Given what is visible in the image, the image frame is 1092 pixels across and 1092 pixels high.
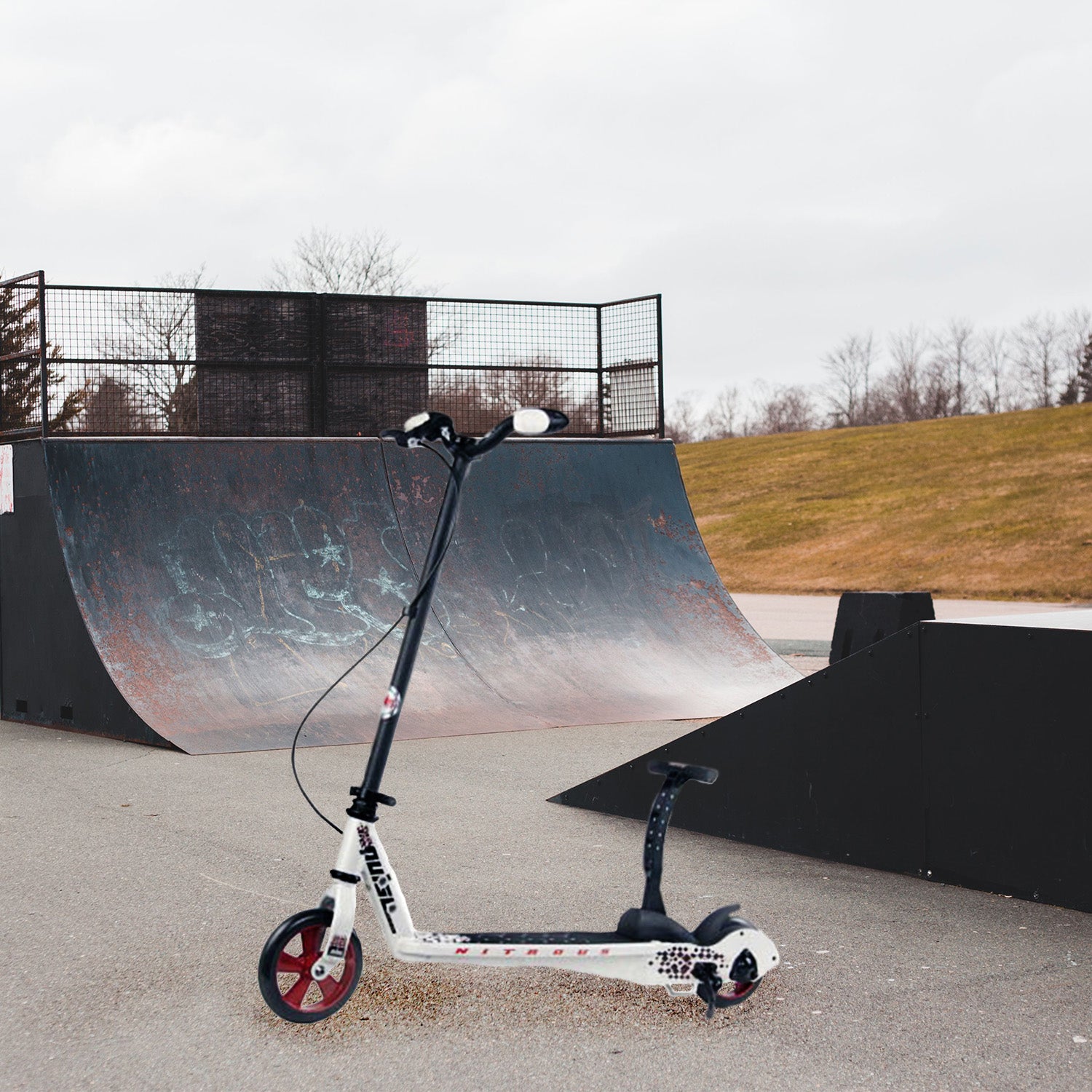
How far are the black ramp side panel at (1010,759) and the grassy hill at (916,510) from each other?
1933cm

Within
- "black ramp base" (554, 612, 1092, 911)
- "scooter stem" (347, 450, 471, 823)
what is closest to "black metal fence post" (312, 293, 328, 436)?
"black ramp base" (554, 612, 1092, 911)

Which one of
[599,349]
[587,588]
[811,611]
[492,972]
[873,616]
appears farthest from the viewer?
[811,611]

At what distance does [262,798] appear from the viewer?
22.1ft

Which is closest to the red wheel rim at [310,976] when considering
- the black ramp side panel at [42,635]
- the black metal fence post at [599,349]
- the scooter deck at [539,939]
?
the scooter deck at [539,939]

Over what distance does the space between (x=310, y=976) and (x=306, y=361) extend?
8841 millimetres

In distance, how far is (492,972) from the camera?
4016mm

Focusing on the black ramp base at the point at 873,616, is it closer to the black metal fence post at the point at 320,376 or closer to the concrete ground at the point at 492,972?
the black metal fence post at the point at 320,376

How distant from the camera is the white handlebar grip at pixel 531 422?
3.26 m

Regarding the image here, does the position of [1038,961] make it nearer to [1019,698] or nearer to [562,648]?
[1019,698]

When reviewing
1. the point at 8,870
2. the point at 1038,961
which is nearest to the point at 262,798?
the point at 8,870

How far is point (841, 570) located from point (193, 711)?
22759 millimetres

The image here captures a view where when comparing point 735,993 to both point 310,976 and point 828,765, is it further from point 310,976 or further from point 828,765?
point 828,765

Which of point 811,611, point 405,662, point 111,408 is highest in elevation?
point 111,408

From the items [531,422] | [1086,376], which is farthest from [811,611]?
[1086,376]
